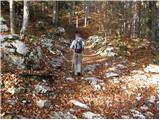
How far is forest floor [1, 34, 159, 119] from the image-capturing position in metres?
11.5

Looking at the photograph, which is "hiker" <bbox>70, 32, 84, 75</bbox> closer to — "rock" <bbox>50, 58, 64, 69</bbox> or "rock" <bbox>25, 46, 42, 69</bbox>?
"rock" <bbox>50, 58, 64, 69</bbox>

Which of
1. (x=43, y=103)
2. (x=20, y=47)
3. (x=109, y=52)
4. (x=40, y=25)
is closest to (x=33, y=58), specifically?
(x=20, y=47)

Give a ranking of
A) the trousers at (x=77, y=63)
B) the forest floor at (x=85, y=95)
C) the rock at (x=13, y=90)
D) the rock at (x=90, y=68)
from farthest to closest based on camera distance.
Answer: the rock at (x=90, y=68) < the trousers at (x=77, y=63) < the rock at (x=13, y=90) < the forest floor at (x=85, y=95)

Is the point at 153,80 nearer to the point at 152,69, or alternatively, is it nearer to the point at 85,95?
the point at 152,69

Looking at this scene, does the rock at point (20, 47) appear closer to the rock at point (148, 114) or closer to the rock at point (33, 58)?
the rock at point (33, 58)

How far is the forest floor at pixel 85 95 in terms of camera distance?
11453mm

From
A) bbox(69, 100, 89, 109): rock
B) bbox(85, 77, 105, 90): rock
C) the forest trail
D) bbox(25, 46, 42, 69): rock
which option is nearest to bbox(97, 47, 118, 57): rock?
the forest trail

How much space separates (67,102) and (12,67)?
11.3ft

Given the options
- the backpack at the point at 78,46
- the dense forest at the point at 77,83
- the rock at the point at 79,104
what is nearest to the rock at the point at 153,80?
the dense forest at the point at 77,83

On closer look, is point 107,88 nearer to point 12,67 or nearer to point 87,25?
point 12,67

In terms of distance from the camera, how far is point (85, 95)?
13695 millimetres

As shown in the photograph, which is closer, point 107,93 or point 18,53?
point 107,93

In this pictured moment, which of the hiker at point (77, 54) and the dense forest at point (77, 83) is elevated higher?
the hiker at point (77, 54)

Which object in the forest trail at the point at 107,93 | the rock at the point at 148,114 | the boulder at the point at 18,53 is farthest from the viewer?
the boulder at the point at 18,53
